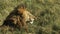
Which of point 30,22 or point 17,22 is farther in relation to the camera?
point 30,22

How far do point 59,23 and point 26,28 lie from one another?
1.11 metres

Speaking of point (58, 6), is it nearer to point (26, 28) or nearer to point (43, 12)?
point (43, 12)

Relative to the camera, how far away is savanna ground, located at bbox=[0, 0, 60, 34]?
303 inches

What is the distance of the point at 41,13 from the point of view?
28.6 feet

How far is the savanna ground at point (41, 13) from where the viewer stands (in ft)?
25.3

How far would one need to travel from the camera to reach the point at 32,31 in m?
7.64

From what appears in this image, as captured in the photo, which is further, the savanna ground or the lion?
the savanna ground

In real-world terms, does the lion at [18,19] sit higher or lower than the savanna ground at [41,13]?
higher

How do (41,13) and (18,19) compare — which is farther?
(41,13)

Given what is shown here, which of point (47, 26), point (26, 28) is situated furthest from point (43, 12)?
point (26, 28)

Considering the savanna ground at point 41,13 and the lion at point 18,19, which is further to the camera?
the savanna ground at point 41,13

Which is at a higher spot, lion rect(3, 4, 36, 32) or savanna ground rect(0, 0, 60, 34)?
lion rect(3, 4, 36, 32)

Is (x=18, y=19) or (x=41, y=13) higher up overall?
(x=18, y=19)

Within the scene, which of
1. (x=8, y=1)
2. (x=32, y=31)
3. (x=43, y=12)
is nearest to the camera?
(x=32, y=31)
